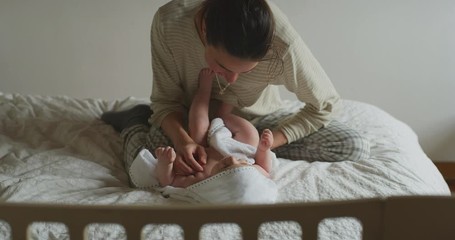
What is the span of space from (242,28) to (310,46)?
1.20 m

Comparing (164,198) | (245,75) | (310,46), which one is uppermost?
(245,75)

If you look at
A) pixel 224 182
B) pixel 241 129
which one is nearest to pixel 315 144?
pixel 241 129

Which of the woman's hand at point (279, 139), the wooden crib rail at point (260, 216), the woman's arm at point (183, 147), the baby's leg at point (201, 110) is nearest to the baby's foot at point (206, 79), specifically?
the baby's leg at point (201, 110)

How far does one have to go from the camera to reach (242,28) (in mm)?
1102

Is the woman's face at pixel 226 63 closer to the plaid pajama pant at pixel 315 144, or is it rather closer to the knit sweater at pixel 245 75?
the knit sweater at pixel 245 75

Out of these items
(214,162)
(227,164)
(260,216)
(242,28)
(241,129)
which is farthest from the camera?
(241,129)

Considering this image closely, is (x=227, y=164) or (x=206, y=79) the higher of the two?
(x=206, y=79)

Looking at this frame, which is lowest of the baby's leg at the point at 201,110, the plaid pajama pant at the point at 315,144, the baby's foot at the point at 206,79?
the plaid pajama pant at the point at 315,144

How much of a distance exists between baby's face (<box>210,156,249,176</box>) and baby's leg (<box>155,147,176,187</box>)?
98 mm

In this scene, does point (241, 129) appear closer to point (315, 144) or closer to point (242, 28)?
point (315, 144)

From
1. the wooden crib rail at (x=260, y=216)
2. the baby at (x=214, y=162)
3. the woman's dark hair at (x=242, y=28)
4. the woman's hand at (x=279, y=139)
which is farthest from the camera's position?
the woman's hand at (x=279, y=139)

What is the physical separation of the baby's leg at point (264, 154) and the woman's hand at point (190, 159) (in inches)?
5.1

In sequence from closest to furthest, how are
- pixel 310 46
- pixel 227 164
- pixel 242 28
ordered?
1. pixel 242 28
2. pixel 227 164
3. pixel 310 46

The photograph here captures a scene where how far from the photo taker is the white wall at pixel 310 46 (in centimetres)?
219
